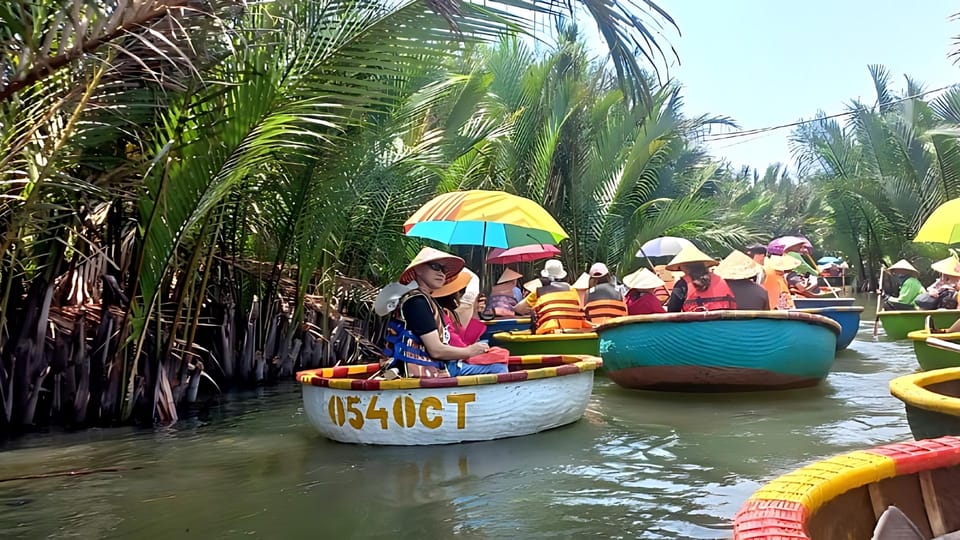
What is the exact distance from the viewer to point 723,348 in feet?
25.8

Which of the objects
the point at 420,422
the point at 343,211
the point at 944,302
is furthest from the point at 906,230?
the point at 420,422

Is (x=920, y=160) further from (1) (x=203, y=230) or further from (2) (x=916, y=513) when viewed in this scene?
(2) (x=916, y=513)

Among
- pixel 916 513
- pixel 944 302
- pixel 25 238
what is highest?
pixel 25 238

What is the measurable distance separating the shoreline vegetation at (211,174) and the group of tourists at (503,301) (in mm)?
1377

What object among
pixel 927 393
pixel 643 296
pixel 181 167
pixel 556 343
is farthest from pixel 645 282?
pixel 927 393

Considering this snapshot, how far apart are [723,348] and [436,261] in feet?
10.0

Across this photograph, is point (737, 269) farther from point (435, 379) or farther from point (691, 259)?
point (435, 379)

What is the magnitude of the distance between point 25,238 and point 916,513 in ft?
20.1

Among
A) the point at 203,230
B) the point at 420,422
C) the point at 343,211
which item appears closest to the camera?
the point at 420,422

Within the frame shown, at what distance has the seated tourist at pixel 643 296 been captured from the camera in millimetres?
10508

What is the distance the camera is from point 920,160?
83.3 ft

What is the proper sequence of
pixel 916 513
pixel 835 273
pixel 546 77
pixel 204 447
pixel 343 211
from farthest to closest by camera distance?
pixel 835 273, pixel 546 77, pixel 343 211, pixel 204 447, pixel 916 513

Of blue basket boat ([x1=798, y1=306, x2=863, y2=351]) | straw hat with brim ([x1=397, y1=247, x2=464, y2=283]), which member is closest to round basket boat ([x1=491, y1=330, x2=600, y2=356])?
straw hat with brim ([x1=397, y1=247, x2=464, y2=283])

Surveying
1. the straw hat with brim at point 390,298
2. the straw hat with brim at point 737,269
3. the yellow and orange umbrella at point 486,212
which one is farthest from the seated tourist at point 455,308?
the straw hat with brim at point 737,269
